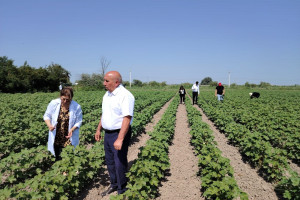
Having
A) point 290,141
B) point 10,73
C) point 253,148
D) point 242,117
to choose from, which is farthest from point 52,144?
point 10,73

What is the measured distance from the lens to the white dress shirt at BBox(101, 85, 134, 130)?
2.91 metres

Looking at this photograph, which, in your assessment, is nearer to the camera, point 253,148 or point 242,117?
point 253,148

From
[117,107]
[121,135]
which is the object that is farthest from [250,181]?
[117,107]

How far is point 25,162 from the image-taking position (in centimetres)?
348

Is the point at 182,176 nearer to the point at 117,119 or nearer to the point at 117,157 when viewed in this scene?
the point at 117,157

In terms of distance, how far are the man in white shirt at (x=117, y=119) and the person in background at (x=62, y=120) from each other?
87cm

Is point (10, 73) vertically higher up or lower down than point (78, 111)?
higher up

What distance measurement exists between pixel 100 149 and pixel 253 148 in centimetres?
424

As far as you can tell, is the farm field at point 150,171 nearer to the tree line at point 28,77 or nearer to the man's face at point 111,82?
the man's face at point 111,82

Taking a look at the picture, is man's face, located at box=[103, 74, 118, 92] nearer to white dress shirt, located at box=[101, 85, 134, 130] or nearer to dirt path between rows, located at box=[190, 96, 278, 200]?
white dress shirt, located at box=[101, 85, 134, 130]

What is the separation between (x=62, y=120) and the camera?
3699 millimetres

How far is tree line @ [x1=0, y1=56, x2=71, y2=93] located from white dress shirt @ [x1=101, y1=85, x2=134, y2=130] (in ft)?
111

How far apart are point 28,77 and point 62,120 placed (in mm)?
41113

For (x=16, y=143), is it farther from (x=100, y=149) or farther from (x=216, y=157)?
(x=216, y=157)
